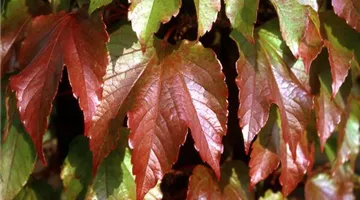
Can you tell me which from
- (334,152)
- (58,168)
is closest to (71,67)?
(58,168)

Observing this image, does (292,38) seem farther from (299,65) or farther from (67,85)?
(67,85)

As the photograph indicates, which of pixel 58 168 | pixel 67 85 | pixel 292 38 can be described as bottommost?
pixel 58 168

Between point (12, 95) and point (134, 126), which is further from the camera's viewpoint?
point (12, 95)

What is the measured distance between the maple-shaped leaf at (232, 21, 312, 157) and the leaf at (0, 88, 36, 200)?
16.4 inches

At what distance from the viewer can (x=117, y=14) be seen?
1.18 meters

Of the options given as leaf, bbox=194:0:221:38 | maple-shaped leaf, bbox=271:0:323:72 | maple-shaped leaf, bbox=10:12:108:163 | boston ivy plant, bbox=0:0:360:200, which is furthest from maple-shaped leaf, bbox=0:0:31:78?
maple-shaped leaf, bbox=271:0:323:72

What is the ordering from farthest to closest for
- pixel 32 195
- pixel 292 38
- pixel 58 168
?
pixel 58 168 < pixel 32 195 < pixel 292 38

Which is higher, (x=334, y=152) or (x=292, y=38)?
(x=292, y=38)

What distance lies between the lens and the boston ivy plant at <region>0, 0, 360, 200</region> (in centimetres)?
103

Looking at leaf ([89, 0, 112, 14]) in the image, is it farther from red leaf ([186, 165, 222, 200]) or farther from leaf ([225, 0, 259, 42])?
red leaf ([186, 165, 222, 200])

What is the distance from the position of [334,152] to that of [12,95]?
73cm

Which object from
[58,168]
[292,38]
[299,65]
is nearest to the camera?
[292,38]

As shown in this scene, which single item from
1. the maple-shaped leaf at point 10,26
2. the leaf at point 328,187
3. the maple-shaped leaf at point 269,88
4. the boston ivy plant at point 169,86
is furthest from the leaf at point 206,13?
the leaf at point 328,187

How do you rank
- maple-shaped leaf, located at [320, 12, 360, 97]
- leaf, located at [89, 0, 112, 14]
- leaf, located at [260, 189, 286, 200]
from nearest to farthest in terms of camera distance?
leaf, located at [89, 0, 112, 14]
maple-shaped leaf, located at [320, 12, 360, 97]
leaf, located at [260, 189, 286, 200]
